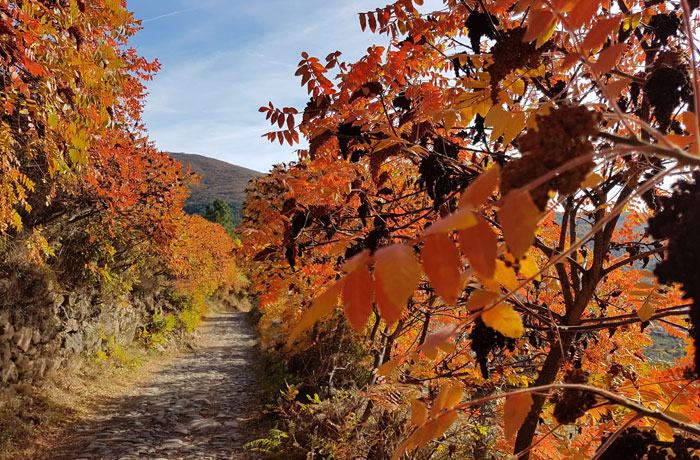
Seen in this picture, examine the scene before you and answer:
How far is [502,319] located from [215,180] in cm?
18071

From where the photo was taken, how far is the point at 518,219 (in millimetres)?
608

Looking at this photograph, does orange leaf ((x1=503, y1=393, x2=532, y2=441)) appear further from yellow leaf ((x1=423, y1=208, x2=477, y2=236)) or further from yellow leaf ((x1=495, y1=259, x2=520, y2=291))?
yellow leaf ((x1=423, y1=208, x2=477, y2=236))

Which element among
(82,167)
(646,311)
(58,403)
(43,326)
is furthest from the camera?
(43,326)

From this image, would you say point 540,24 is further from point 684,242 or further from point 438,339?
point 438,339

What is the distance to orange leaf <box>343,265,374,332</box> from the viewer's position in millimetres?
756

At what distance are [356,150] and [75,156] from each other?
3.19m

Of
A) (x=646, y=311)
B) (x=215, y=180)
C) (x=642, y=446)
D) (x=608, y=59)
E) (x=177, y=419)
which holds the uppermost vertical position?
(x=215, y=180)

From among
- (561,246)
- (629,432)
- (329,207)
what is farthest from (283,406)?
(629,432)

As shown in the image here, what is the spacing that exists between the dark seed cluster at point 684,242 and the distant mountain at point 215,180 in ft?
434

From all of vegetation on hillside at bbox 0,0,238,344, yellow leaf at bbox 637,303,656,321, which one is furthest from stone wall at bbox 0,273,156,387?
yellow leaf at bbox 637,303,656,321

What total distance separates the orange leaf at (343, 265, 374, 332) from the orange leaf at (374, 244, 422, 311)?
0.10m


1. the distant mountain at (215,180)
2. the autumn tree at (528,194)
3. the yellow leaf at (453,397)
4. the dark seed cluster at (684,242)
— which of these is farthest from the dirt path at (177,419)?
the distant mountain at (215,180)

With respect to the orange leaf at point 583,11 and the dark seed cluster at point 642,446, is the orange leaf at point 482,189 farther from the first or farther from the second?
the dark seed cluster at point 642,446

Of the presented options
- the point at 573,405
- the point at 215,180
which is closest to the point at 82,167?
the point at 573,405
